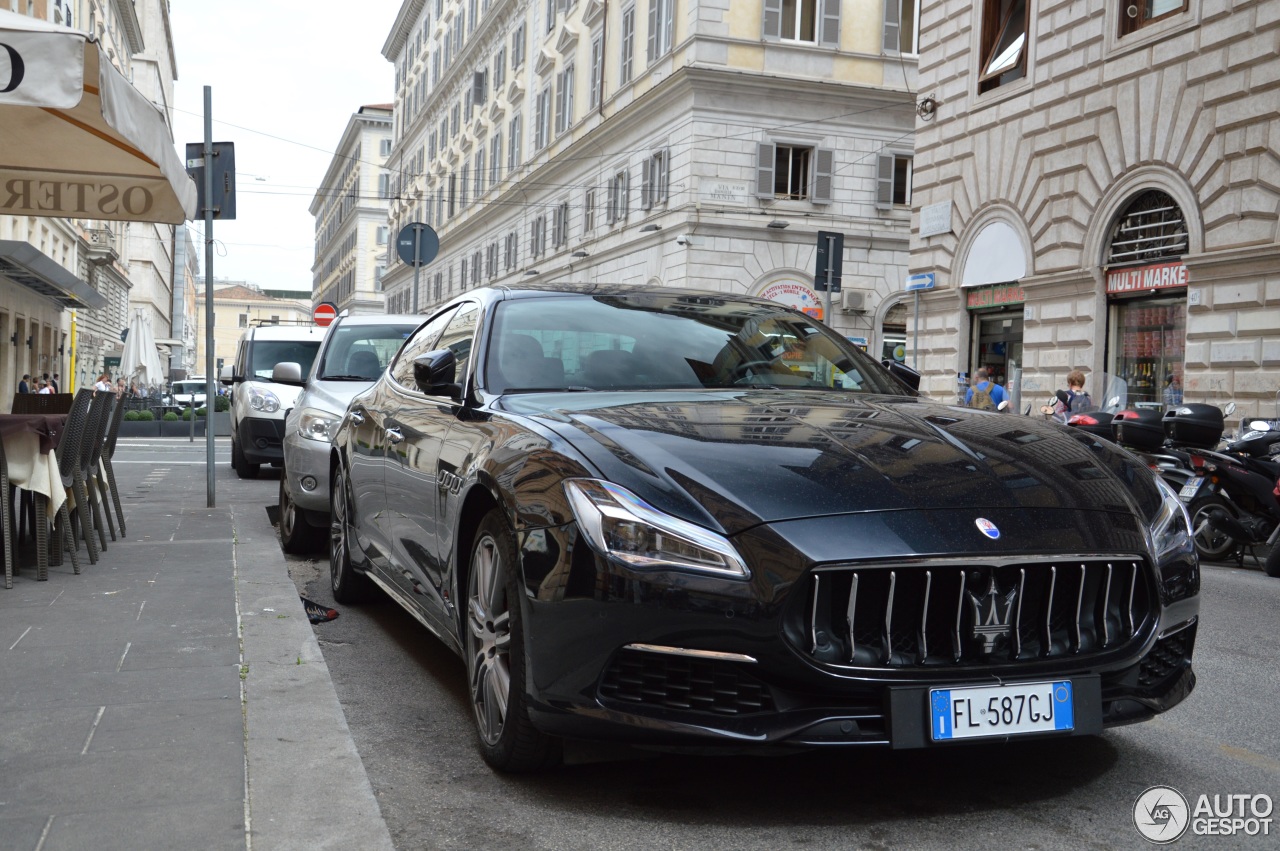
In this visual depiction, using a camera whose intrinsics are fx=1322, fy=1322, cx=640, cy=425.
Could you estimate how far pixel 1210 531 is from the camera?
1044 centimetres

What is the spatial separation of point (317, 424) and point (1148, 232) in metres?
13.5

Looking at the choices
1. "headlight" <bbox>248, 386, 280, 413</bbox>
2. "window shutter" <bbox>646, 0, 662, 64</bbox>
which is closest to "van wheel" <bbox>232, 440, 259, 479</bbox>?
"headlight" <bbox>248, 386, 280, 413</bbox>

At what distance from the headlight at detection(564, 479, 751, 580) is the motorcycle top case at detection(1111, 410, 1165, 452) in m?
8.34

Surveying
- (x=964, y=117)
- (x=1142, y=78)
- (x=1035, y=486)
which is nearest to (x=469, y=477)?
(x=1035, y=486)

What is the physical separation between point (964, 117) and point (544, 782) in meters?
21.2

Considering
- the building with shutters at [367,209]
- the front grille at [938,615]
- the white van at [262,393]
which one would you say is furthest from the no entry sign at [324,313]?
the building with shutters at [367,209]

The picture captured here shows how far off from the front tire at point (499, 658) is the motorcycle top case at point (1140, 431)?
794 cm

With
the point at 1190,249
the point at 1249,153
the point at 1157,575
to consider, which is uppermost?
the point at 1249,153

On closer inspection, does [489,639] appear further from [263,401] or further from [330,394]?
[263,401]

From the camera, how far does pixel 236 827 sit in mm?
3074

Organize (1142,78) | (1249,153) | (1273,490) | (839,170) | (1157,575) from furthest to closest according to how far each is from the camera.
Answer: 1. (839,170)
2. (1142,78)
3. (1249,153)
4. (1273,490)
5. (1157,575)

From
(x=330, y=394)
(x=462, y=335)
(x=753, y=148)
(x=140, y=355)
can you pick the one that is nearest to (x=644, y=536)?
(x=462, y=335)

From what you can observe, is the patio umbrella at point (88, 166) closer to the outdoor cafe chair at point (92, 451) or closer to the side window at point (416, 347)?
the outdoor cafe chair at point (92, 451)

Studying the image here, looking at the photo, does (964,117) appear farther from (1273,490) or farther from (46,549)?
(46,549)
